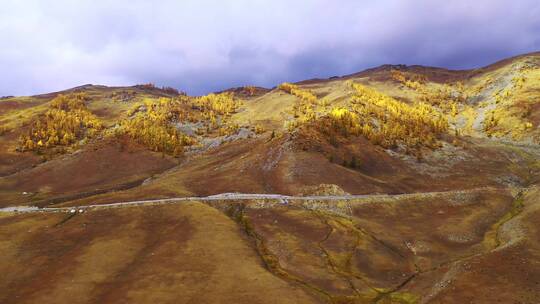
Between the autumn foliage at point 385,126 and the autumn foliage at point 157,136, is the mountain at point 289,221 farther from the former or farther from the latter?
the autumn foliage at point 157,136

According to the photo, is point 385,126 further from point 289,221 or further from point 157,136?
point 289,221

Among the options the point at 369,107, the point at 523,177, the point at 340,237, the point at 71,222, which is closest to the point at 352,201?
the point at 340,237

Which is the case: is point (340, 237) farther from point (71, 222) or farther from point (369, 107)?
point (369, 107)

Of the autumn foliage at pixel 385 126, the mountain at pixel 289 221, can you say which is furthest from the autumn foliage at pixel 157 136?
the autumn foliage at pixel 385 126

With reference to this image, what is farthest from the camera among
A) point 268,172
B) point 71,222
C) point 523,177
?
point 523,177

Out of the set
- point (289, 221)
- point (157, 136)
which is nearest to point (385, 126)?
point (157, 136)

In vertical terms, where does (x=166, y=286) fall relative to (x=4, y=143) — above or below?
below

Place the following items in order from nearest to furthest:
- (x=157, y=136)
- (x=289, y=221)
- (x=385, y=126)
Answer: (x=289, y=221) → (x=385, y=126) → (x=157, y=136)

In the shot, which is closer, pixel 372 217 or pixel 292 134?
pixel 372 217
